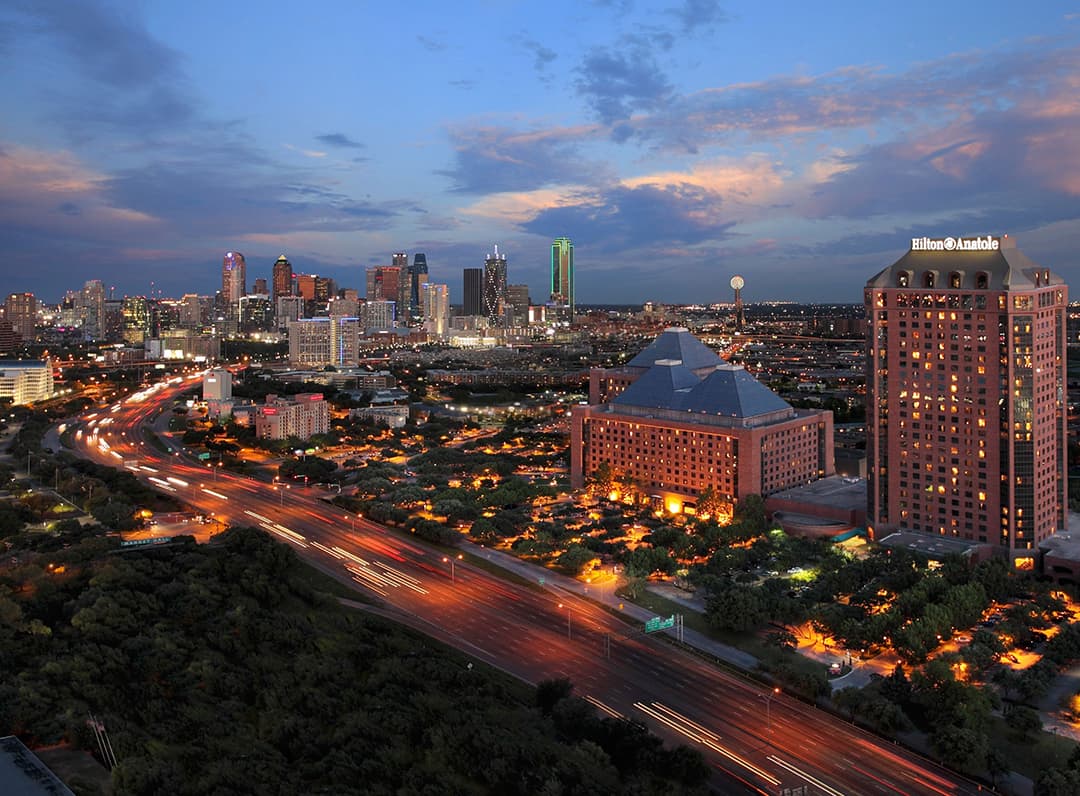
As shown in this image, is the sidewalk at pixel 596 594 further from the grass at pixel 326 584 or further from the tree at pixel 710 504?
the tree at pixel 710 504

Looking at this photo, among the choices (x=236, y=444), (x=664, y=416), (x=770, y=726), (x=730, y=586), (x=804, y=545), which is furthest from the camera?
(x=236, y=444)

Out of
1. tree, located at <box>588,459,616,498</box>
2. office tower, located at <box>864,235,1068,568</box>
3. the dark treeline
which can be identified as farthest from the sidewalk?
office tower, located at <box>864,235,1068,568</box>

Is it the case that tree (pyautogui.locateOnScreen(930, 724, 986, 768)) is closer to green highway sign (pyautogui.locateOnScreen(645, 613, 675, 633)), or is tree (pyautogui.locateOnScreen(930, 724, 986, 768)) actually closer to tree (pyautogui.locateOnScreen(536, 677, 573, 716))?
green highway sign (pyautogui.locateOnScreen(645, 613, 675, 633))

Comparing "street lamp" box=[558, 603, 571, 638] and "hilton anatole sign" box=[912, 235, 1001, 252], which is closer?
"street lamp" box=[558, 603, 571, 638]

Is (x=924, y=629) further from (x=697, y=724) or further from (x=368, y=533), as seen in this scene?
(x=368, y=533)

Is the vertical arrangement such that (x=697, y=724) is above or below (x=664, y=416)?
below

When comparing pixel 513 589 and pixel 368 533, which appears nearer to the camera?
pixel 513 589

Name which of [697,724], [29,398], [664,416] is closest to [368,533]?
[664,416]
